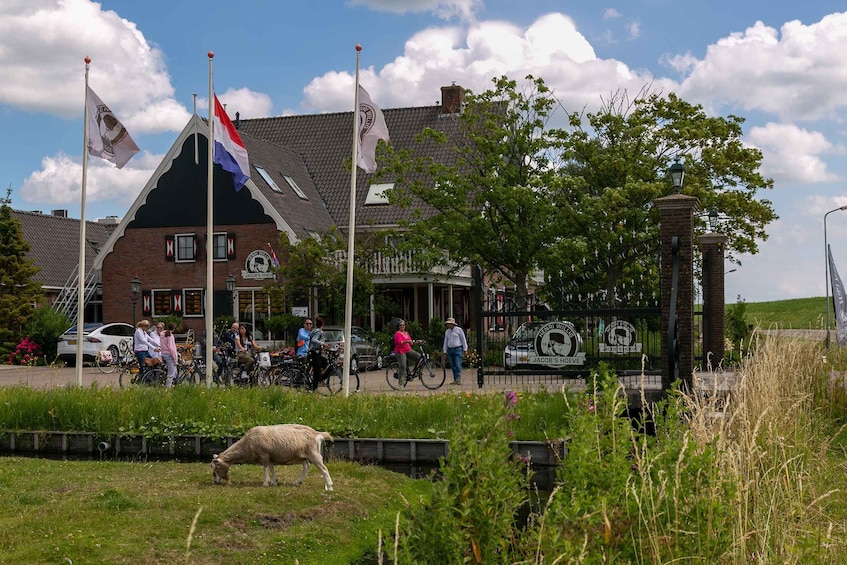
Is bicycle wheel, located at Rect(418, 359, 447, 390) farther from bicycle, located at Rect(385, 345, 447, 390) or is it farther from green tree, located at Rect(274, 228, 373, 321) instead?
green tree, located at Rect(274, 228, 373, 321)

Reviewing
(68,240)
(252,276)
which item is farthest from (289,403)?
(68,240)

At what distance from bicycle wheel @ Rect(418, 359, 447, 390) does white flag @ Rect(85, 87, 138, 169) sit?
8430 millimetres

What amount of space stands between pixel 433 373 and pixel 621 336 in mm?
6441

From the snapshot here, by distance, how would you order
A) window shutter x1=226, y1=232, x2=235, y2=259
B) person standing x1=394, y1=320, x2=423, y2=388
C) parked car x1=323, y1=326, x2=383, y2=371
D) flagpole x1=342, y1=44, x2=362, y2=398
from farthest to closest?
window shutter x1=226, y1=232, x2=235, y2=259, parked car x1=323, y1=326, x2=383, y2=371, person standing x1=394, y1=320, x2=423, y2=388, flagpole x1=342, y1=44, x2=362, y2=398

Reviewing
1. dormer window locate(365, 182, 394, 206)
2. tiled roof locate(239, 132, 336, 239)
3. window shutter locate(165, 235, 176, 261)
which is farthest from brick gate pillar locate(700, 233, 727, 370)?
window shutter locate(165, 235, 176, 261)

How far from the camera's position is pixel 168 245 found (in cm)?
4128

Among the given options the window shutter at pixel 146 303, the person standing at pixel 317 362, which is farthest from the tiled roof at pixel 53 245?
the person standing at pixel 317 362

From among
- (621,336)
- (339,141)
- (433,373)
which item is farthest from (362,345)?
(339,141)

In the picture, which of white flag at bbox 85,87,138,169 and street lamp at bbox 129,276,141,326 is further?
street lamp at bbox 129,276,141,326

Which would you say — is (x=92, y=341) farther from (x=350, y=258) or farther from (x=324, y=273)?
(x=350, y=258)

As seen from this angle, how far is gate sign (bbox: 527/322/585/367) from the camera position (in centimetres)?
1986

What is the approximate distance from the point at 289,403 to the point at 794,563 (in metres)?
12.8

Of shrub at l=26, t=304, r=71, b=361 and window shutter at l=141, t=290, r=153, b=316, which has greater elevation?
window shutter at l=141, t=290, r=153, b=316

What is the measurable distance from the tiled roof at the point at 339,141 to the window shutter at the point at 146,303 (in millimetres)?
8548
